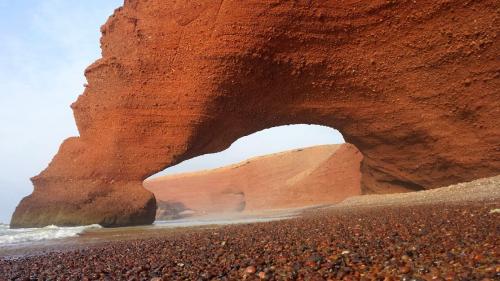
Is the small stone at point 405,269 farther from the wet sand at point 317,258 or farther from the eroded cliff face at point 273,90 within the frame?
the eroded cliff face at point 273,90

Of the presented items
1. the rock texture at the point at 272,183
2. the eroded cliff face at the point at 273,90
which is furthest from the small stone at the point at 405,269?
the rock texture at the point at 272,183

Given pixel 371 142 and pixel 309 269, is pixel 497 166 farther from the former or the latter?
pixel 309 269

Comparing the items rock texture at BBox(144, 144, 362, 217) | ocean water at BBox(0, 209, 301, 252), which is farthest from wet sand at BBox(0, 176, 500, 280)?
rock texture at BBox(144, 144, 362, 217)

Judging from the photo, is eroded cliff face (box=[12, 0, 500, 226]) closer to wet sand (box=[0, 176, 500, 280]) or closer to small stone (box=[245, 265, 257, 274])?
wet sand (box=[0, 176, 500, 280])

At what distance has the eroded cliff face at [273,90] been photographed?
36.6 ft

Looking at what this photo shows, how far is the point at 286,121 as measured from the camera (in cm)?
1442

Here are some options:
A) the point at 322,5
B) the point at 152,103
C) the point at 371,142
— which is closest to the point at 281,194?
the point at 371,142

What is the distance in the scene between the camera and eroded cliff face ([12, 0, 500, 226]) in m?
11.1

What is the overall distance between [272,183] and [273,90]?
20.7 meters

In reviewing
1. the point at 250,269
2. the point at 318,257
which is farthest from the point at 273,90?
the point at 250,269

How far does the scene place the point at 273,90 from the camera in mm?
12750

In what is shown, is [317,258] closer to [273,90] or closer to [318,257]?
[318,257]

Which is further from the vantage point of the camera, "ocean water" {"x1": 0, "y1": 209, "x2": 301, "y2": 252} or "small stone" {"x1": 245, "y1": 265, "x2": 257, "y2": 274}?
"ocean water" {"x1": 0, "y1": 209, "x2": 301, "y2": 252}

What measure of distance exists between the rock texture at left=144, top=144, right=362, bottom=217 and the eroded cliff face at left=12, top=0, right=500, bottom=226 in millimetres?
7907
